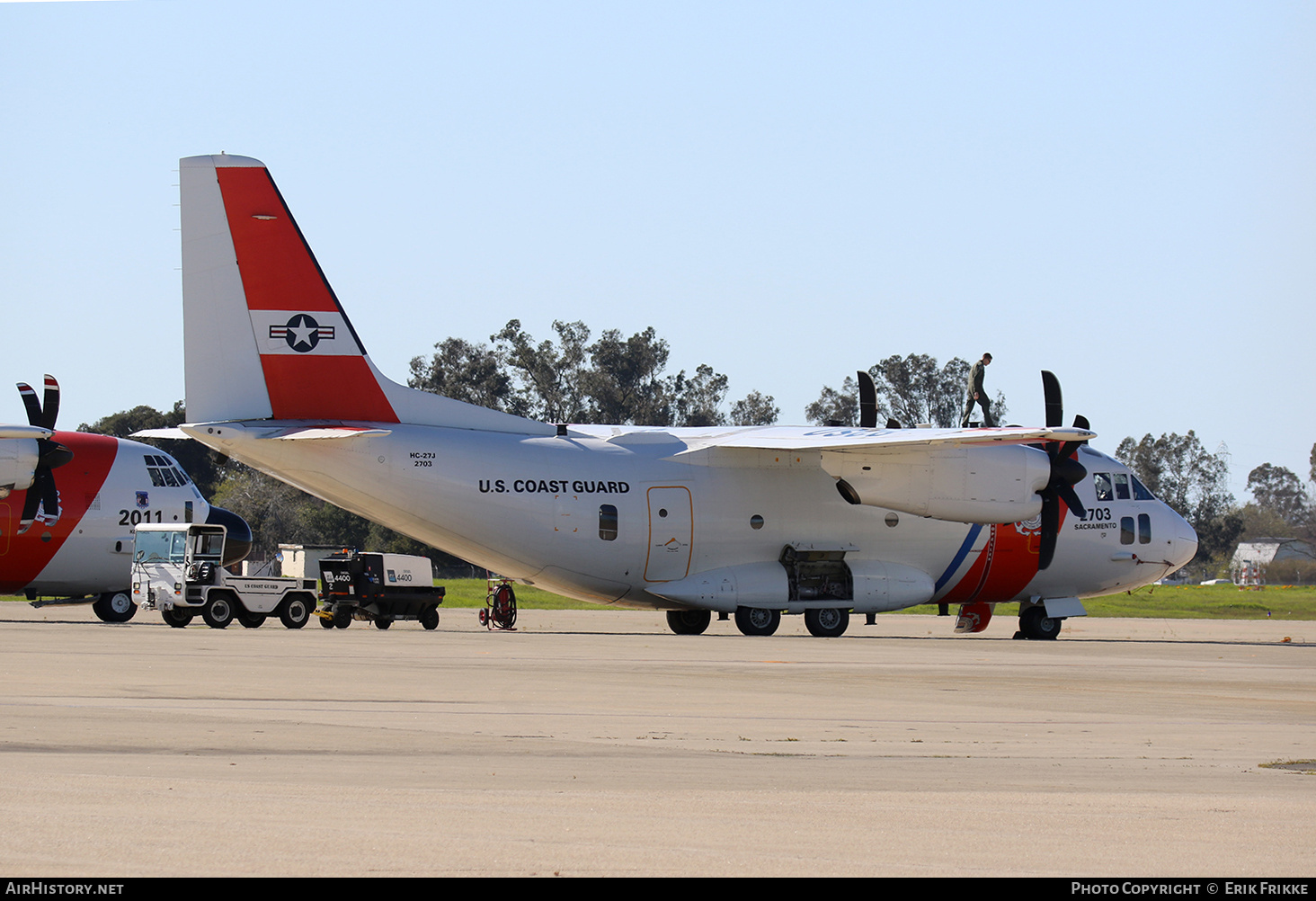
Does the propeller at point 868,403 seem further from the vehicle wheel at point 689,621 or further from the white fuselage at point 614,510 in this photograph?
the vehicle wheel at point 689,621

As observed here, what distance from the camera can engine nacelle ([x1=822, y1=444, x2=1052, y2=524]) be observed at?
27.4 metres

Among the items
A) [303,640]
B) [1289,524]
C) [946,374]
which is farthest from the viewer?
[1289,524]

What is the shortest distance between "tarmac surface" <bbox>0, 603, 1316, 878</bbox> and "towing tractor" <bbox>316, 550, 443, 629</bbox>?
1248 cm

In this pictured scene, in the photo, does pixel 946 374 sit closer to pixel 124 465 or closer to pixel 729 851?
pixel 124 465

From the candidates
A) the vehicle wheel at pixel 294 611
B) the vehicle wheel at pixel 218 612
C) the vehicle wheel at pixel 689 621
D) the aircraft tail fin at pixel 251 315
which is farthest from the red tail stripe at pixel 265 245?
the vehicle wheel at pixel 689 621

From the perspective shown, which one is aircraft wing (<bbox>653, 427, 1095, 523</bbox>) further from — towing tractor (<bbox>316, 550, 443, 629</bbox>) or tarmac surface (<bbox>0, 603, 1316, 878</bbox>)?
towing tractor (<bbox>316, 550, 443, 629</bbox>)

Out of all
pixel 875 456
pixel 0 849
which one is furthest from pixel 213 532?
pixel 0 849

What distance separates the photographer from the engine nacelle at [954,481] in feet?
89.9

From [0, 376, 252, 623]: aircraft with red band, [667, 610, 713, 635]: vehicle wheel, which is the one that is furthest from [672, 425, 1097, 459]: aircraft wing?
[0, 376, 252, 623]: aircraft with red band

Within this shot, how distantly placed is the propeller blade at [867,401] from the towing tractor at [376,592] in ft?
35.8

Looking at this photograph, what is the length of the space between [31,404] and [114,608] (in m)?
5.42

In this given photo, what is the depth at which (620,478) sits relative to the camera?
27.7 meters

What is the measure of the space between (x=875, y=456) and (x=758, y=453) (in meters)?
2.45

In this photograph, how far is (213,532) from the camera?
30812 millimetres
